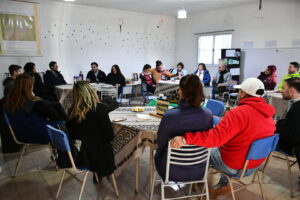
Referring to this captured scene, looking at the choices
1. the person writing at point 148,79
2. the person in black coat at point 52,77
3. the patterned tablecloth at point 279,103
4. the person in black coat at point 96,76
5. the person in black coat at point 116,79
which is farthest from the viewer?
the person in black coat at point 96,76

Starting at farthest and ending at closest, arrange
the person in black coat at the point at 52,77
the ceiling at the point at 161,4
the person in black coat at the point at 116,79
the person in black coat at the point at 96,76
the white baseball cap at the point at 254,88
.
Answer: the ceiling at the point at 161,4, the person in black coat at the point at 96,76, the person in black coat at the point at 116,79, the person in black coat at the point at 52,77, the white baseball cap at the point at 254,88

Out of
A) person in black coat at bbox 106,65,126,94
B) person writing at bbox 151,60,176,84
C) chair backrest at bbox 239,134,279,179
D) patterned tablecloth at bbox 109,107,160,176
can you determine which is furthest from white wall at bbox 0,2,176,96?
chair backrest at bbox 239,134,279,179

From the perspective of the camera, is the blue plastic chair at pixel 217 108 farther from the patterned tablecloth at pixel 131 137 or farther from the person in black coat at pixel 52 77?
the person in black coat at pixel 52 77

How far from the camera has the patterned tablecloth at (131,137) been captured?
6.54 feet

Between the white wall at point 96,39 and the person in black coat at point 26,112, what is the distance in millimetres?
3929

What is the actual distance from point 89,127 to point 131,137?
386 mm

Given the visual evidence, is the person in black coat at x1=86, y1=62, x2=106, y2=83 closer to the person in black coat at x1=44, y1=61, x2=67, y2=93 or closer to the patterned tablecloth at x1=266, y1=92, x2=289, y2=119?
the person in black coat at x1=44, y1=61, x2=67, y2=93

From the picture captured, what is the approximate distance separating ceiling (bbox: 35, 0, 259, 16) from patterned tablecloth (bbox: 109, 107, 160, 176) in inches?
191

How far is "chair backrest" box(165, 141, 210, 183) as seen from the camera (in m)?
1.61

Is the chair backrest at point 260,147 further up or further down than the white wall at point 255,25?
further down

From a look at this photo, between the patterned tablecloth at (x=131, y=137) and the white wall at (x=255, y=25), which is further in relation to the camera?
the white wall at (x=255, y=25)

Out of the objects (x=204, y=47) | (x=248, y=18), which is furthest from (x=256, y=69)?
(x=204, y=47)

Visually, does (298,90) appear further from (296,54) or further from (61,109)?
(296,54)

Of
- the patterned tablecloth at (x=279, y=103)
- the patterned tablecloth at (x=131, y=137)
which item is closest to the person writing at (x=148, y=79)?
the patterned tablecloth at (x=279, y=103)
